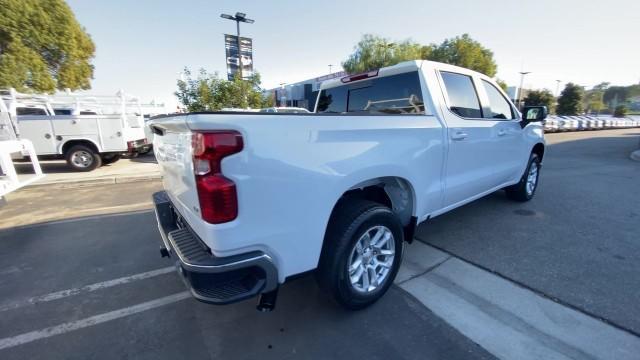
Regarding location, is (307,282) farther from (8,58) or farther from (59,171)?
(8,58)

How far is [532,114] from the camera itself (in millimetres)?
4246

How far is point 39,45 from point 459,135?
17.2 meters

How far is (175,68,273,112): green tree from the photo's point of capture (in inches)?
475

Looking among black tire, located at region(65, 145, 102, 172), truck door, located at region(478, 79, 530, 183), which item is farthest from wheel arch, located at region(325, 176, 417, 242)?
black tire, located at region(65, 145, 102, 172)

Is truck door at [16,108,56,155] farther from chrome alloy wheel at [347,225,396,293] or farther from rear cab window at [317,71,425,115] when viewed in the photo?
chrome alloy wheel at [347,225,396,293]

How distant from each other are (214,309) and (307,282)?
35.1 inches

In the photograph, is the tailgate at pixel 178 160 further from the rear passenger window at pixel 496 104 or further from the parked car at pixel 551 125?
the parked car at pixel 551 125

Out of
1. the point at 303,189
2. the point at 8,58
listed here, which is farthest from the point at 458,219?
the point at 8,58

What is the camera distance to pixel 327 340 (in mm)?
2150

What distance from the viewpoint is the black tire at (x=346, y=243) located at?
2123 millimetres

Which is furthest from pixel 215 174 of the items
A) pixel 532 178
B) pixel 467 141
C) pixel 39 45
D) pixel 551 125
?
pixel 551 125

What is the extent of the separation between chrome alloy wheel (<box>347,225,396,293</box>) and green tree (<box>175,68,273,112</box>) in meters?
11.0

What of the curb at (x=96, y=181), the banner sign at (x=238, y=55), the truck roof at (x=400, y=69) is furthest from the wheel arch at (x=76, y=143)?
the truck roof at (x=400, y=69)

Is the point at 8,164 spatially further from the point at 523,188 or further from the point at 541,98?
the point at 541,98
